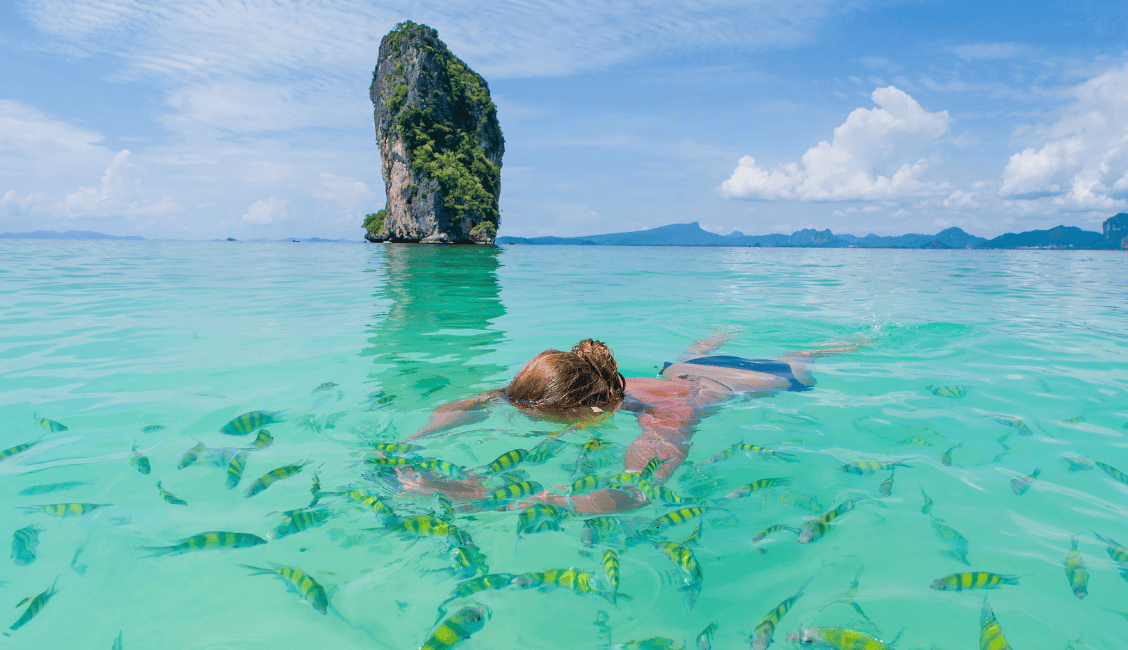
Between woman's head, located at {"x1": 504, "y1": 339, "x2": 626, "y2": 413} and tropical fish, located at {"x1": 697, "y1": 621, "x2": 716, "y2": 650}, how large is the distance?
209 cm

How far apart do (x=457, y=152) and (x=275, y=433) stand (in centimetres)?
7037

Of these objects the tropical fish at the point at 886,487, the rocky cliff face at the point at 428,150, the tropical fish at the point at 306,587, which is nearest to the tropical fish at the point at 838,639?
the tropical fish at the point at 886,487

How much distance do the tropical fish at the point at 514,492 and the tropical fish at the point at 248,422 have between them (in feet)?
7.46

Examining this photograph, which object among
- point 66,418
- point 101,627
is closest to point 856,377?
point 101,627

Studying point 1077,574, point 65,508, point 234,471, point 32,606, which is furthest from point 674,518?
point 65,508

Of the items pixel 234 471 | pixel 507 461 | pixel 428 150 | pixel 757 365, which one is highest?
pixel 428 150

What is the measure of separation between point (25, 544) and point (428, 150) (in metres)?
69.1

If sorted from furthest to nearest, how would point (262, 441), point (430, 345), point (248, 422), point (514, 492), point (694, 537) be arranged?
point (430, 345) < point (248, 422) < point (262, 441) < point (514, 492) < point (694, 537)

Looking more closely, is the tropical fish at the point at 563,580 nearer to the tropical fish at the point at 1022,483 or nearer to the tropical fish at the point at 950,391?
the tropical fish at the point at 1022,483

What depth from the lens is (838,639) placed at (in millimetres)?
1812

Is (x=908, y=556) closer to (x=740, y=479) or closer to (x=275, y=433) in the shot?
(x=740, y=479)

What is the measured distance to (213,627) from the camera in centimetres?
211

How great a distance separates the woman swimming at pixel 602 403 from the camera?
3.00 m

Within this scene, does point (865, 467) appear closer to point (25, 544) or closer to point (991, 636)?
point (991, 636)
